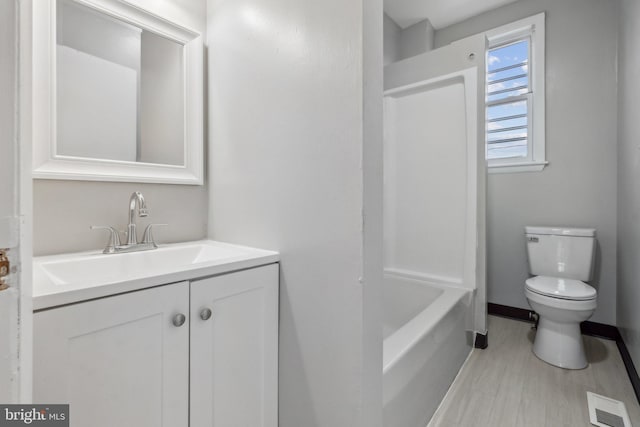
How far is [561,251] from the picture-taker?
203 centimetres

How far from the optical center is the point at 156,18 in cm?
123

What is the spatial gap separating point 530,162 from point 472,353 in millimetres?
1568

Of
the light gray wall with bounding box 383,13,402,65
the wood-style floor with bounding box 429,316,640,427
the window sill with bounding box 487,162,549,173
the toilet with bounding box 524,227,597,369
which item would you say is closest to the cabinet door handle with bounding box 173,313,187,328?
the wood-style floor with bounding box 429,316,640,427

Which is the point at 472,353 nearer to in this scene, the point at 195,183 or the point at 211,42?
the point at 195,183

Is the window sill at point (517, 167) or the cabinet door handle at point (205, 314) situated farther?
the window sill at point (517, 167)

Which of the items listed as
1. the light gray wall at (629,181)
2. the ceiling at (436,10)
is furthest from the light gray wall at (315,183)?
the ceiling at (436,10)

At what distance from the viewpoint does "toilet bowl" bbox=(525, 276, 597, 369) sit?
166 cm

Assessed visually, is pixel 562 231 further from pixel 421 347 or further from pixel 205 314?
pixel 205 314

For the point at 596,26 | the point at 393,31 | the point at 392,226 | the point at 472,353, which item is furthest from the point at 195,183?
the point at 596,26

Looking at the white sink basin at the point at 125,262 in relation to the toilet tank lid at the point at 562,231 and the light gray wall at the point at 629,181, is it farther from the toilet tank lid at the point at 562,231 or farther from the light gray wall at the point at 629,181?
the toilet tank lid at the point at 562,231

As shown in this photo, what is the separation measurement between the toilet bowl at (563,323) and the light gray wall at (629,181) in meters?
0.20

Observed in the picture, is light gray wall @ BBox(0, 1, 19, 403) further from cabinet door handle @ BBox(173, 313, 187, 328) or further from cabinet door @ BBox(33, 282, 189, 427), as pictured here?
cabinet door handle @ BBox(173, 313, 187, 328)

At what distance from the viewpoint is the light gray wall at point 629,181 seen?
1.50 metres

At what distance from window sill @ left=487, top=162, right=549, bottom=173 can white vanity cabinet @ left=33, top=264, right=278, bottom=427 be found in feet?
7.59
